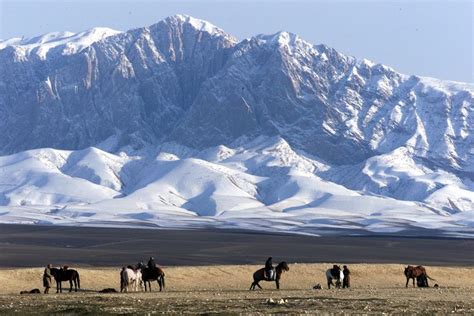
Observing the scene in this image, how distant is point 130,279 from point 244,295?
22.9 feet

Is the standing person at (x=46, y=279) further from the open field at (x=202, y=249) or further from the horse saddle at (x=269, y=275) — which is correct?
the open field at (x=202, y=249)

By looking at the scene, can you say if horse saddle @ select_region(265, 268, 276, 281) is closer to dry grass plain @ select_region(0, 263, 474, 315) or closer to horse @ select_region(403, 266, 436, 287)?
dry grass plain @ select_region(0, 263, 474, 315)

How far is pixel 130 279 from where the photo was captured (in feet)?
200

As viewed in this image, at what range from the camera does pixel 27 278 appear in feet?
221

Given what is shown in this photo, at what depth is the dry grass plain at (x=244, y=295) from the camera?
155 feet

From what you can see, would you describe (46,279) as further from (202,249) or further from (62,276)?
(202,249)

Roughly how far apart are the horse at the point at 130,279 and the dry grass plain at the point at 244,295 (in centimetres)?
153

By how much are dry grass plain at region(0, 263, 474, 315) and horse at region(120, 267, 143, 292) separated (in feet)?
5.02

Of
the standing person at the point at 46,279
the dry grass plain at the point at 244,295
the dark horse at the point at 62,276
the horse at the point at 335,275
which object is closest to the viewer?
the dry grass plain at the point at 244,295

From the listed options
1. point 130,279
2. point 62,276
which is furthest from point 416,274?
point 62,276

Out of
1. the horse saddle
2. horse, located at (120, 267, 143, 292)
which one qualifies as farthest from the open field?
the horse saddle

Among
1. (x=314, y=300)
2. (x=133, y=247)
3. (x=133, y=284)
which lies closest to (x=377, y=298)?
(x=314, y=300)

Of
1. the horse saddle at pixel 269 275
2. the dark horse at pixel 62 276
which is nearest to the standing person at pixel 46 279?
the dark horse at pixel 62 276

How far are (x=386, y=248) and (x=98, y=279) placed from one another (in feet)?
249
